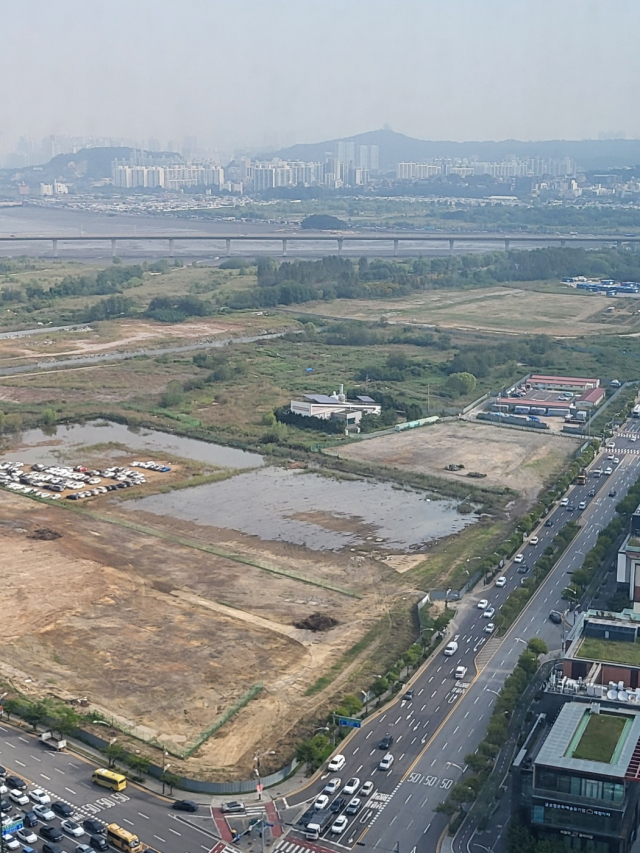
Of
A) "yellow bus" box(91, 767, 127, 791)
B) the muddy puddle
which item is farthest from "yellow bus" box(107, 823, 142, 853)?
the muddy puddle

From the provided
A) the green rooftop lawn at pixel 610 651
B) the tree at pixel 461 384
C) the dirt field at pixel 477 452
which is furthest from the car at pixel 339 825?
the tree at pixel 461 384

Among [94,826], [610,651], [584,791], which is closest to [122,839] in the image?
[94,826]

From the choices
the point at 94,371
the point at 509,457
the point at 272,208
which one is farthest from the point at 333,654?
the point at 272,208

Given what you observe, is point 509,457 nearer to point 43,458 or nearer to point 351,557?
point 351,557

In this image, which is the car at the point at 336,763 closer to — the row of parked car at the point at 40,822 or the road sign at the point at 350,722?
the road sign at the point at 350,722

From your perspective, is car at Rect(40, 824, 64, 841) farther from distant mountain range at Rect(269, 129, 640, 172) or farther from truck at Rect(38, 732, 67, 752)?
distant mountain range at Rect(269, 129, 640, 172)

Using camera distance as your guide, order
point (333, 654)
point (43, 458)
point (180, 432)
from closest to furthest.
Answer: point (333, 654)
point (43, 458)
point (180, 432)
